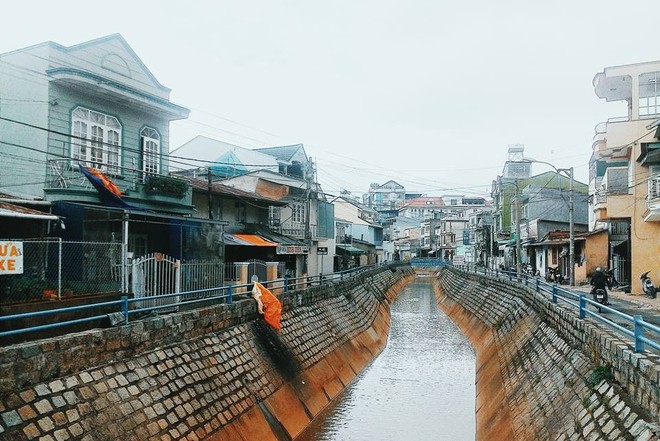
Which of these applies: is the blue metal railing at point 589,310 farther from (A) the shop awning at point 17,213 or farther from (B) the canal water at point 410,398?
(A) the shop awning at point 17,213

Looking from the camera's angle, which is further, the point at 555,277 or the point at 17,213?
the point at 555,277

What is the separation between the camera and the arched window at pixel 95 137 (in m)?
21.4

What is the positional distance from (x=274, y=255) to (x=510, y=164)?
192ft

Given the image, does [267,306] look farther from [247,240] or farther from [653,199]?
[653,199]

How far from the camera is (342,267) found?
60.2 metres

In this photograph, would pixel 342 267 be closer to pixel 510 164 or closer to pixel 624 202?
pixel 624 202

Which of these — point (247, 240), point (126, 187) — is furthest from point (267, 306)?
point (247, 240)

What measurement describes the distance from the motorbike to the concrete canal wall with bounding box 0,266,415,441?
55.8ft

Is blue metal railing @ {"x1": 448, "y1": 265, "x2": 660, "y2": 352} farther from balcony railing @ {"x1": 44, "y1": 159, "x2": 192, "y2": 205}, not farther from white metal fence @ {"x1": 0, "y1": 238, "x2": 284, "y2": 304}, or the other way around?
balcony railing @ {"x1": 44, "y1": 159, "x2": 192, "y2": 205}

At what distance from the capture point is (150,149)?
25.5 metres

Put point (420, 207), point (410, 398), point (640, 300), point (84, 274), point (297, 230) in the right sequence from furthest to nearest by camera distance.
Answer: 1. point (420, 207)
2. point (297, 230)
3. point (640, 300)
4. point (410, 398)
5. point (84, 274)

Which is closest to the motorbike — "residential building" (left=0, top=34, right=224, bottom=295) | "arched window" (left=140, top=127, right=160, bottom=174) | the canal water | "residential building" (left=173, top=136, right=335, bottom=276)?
the canal water

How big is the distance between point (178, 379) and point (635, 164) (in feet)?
99.8

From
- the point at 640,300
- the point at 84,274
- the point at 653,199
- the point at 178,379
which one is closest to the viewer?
the point at 178,379
